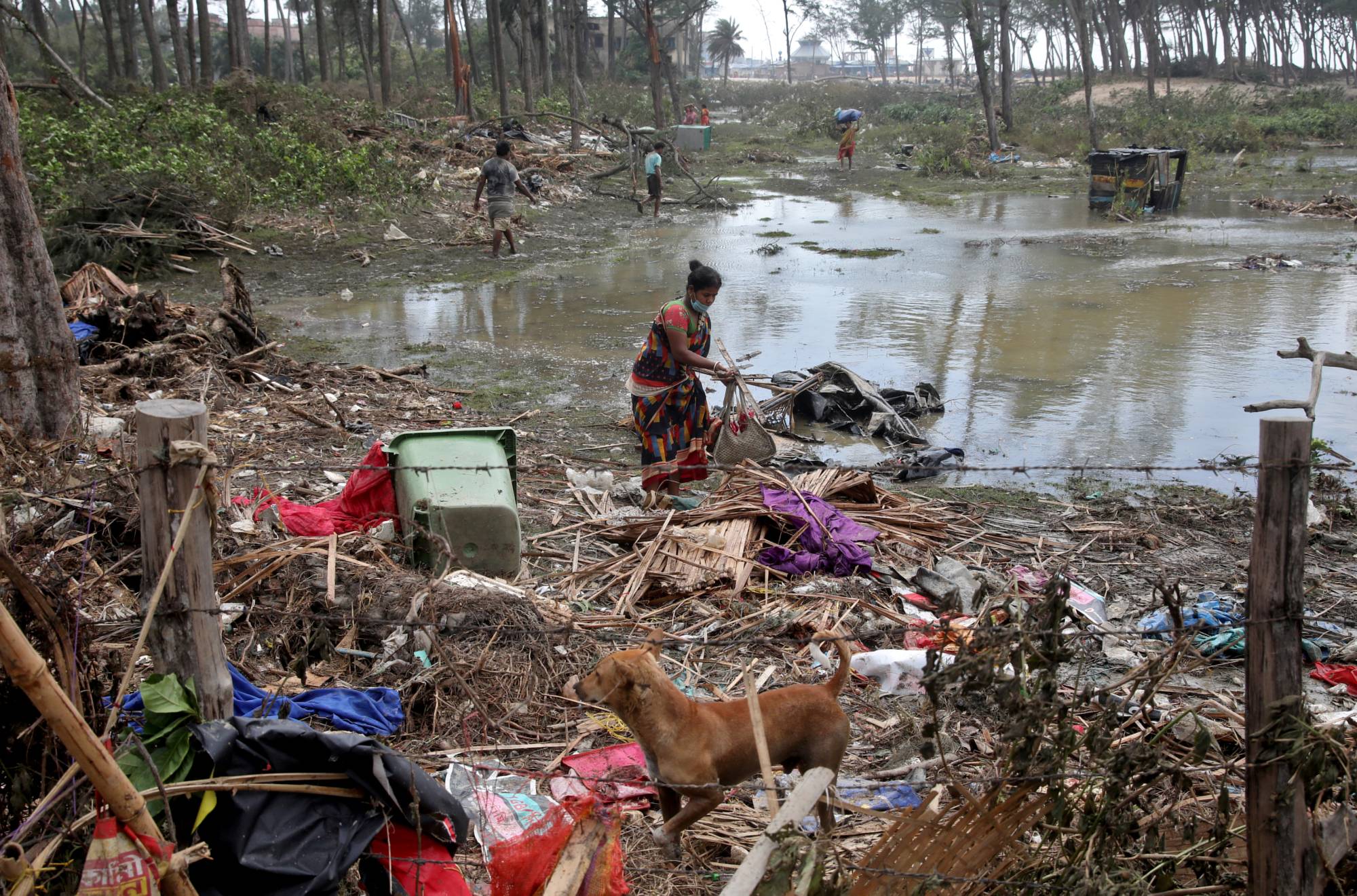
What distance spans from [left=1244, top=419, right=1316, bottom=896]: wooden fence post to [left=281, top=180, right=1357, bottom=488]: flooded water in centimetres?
472

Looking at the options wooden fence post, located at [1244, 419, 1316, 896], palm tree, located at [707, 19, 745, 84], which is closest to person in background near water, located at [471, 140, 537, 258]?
wooden fence post, located at [1244, 419, 1316, 896]

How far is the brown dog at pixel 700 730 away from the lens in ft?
9.71

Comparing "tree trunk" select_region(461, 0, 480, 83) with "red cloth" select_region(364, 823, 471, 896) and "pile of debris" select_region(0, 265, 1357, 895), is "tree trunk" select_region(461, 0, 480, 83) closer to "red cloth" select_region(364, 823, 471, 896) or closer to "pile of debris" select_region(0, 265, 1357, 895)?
"pile of debris" select_region(0, 265, 1357, 895)

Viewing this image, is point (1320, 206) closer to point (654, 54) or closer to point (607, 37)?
point (654, 54)

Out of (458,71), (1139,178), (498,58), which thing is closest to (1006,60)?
(1139,178)

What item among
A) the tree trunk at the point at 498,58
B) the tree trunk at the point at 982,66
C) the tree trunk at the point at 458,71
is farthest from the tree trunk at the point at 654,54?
the tree trunk at the point at 982,66

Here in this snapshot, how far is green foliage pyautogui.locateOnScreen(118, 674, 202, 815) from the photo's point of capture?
2611mm

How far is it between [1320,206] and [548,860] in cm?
2377

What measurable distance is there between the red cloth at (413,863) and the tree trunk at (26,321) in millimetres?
4137

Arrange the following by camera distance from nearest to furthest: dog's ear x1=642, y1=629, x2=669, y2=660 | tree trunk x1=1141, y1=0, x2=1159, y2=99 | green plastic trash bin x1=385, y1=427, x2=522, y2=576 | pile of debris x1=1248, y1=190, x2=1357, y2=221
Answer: dog's ear x1=642, y1=629, x2=669, y2=660, green plastic trash bin x1=385, y1=427, x2=522, y2=576, pile of debris x1=1248, y1=190, x2=1357, y2=221, tree trunk x1=1141, y1=0, x2=1159, y2=99

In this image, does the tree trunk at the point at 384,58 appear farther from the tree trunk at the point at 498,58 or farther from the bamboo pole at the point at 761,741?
the bamboo pole at the point at 761,741

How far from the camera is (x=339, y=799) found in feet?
8.94

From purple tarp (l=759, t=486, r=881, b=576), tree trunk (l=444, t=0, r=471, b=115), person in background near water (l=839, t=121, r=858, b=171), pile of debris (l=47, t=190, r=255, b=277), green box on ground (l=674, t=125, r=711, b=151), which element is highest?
tree trunk (l=444, t=0, r=471, b=115)

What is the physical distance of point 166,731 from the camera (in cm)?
267
